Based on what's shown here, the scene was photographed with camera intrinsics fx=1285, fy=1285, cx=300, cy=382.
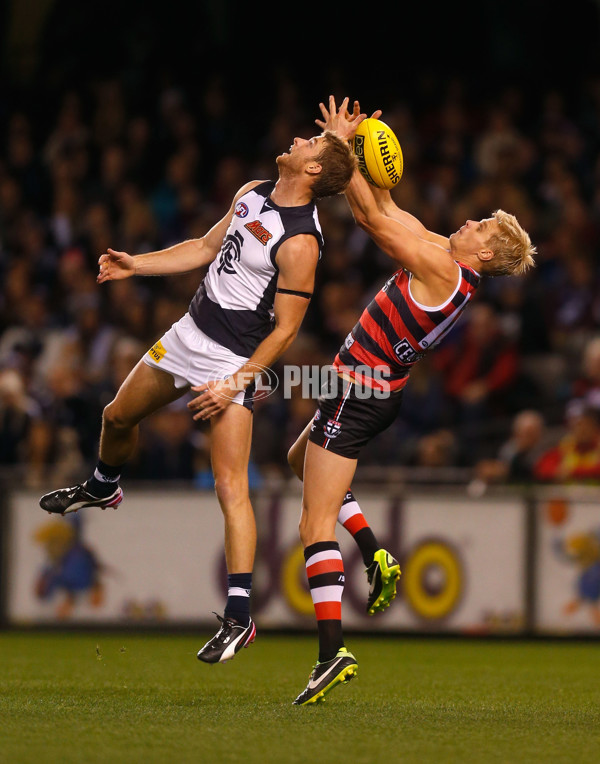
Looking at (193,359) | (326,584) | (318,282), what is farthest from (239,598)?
(318,282)

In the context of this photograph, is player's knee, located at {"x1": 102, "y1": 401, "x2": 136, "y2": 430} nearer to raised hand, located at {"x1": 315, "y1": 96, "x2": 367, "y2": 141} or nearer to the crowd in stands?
raised hand, located at {"x1": 315, "y1": 96, "x2": 367, "y2": 141}

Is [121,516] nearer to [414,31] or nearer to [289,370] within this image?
[289,370]

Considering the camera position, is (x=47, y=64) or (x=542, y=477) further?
(x=47, y=64)

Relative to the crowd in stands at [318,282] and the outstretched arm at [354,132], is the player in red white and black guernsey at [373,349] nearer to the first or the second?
the outstretched arm at [354,132]

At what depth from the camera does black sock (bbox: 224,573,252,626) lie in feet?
20.3

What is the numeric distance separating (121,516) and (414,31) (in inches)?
379

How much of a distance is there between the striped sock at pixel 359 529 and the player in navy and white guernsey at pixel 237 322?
1.83 ft

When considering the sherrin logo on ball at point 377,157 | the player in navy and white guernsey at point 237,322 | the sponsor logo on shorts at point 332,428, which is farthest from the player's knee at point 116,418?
the sherrin logo on ball at point 377,157

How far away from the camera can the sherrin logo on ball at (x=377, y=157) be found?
6.31 meters

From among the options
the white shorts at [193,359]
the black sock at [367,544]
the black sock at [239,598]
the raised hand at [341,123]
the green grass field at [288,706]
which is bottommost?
the green grass field at [288,706]

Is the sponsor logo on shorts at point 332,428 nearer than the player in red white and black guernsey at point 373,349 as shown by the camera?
No

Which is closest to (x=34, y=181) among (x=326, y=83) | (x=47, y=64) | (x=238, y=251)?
(x=47, y=64)

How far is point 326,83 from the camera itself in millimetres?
15891

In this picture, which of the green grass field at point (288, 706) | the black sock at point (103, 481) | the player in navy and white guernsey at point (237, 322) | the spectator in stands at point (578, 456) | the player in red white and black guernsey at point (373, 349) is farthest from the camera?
the spectator in stands at point (578, 456)
